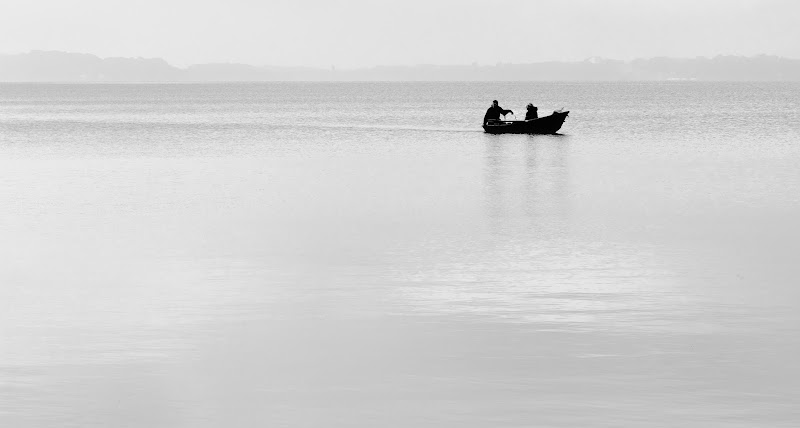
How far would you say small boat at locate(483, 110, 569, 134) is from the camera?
179 ft

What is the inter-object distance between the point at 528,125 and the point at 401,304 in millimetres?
41464

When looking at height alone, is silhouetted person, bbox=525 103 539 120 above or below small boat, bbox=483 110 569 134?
above

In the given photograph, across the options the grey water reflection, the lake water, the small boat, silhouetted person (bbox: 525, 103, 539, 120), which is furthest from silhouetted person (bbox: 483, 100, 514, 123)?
the grey water reflection

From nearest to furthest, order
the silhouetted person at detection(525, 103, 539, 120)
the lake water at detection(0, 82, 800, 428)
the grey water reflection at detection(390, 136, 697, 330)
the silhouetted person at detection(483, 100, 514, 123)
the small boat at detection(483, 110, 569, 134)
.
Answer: the lake water at detection(0, 82, 800, 428), the grey water reflection at detection(390, 136, 697, 330), the small boat at detection(483, 110, 569, 134), the silhouetted person at detection(525, 103, 539, 120), the silhouetted person at detection(483, 100, 514, 123)

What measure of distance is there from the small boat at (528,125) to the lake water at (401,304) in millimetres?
21633

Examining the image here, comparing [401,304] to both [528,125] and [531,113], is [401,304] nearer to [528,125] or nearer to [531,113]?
[528,125]

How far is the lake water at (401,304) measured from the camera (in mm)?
9711

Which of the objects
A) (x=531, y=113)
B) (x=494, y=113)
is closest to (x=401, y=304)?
(x=531, y=113)

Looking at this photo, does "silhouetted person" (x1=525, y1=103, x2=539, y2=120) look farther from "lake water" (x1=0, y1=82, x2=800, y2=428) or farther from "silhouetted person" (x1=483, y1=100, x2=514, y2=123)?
"lake water" (x1=0, y1=82, x2=800, y2=428)

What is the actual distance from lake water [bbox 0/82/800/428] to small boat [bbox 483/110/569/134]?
21633mm

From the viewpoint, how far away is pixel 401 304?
13977 mm

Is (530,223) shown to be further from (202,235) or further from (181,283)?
(181,283)

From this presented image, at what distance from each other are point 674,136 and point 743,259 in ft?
155

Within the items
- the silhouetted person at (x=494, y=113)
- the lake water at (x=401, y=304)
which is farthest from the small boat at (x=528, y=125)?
the lake water at (x=401, y=304)
